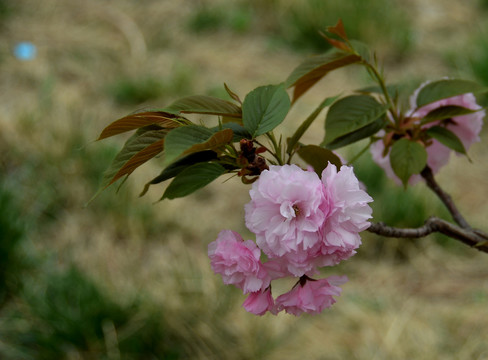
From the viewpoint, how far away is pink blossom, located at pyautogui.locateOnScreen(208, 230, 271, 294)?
2.06 feet

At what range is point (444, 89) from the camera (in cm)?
80

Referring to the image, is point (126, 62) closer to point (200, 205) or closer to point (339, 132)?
point (200, 205)

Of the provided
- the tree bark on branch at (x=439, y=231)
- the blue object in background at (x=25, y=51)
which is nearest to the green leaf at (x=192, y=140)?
the tree bark on branch at (x=439, y=231)

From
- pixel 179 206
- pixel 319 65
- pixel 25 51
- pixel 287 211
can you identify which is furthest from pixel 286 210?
pixel 25 51

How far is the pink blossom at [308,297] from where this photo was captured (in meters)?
0.65

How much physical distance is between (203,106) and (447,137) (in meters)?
0.34

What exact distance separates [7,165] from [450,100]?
1970 millimetres

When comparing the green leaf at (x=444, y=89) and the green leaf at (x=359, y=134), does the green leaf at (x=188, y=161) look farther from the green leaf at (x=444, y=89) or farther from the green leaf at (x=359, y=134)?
the green leaf at (x=444, y=89)

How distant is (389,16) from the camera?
3.45 meters

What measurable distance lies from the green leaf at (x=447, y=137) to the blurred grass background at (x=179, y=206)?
1.01 meters

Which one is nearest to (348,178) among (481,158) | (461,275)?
(461,275)

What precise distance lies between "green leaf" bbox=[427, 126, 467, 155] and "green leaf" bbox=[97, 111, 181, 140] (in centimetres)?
36

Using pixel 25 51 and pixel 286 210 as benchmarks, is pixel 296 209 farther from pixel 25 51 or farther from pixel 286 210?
pixel 25 51

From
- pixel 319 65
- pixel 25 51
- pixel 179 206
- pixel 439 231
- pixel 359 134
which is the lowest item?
pixel 179 206
